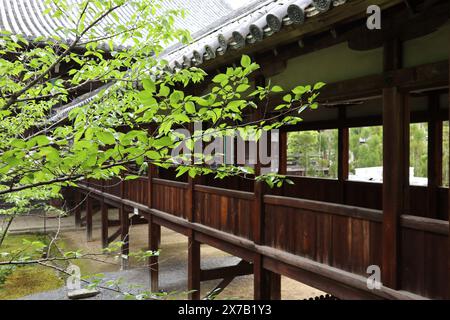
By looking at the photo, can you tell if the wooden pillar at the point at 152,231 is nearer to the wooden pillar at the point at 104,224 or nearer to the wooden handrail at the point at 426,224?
the wooden pillar at the point at 104,224

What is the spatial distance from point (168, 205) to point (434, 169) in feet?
19.1

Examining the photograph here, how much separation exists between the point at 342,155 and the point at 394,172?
5.33m

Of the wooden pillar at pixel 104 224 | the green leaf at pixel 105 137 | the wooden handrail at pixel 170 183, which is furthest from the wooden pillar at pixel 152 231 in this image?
the green leaf at pixel 105 137

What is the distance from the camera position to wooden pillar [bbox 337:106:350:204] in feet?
28.5

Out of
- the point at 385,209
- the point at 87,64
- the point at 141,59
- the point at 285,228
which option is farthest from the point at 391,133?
the point at 87,64

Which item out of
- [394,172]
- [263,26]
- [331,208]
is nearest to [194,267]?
[331,208]

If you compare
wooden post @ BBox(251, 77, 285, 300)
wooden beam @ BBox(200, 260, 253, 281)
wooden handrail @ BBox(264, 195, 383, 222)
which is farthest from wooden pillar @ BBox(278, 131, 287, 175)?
wooden handrail @ BBox(264, 195, 383, 222)

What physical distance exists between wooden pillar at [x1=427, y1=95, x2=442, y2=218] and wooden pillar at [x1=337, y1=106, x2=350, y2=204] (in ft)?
6.01

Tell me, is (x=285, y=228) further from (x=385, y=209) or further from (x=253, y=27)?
(x=253, y=27)

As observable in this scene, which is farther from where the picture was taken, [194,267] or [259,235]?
[194,267]

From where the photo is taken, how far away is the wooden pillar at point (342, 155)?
8.69 m

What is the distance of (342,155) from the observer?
9.14 metres

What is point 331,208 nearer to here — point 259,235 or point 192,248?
point 259,235

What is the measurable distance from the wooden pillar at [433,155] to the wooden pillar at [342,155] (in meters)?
1.83
